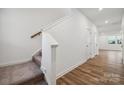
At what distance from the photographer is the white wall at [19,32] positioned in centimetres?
269

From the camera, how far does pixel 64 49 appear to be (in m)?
2.92

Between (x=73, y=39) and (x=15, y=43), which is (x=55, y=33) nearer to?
(x=73, y=39)

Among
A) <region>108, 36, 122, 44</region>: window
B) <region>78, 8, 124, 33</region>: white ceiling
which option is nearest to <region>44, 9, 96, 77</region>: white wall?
<region>78, 8, 124, 33</region>: white ceiling

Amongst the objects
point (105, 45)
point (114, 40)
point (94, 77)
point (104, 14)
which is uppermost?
point (104, 14)

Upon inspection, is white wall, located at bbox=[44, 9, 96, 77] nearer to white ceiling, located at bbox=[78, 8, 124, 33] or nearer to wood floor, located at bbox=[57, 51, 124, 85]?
wood floor, located at bbox=[57, 51, 124, 85]

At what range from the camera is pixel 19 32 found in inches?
118

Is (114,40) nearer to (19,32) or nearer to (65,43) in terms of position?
(65,43)

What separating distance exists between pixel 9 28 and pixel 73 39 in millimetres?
2413

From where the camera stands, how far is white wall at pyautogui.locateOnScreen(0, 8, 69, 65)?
2693 mm

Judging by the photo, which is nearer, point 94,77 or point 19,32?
point 94,77

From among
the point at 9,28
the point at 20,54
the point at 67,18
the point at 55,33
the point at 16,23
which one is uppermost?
the point at 67,18

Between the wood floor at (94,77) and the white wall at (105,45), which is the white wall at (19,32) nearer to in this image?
the wood floor at (94,77)

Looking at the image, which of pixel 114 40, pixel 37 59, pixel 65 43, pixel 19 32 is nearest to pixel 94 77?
pixel 65 43
